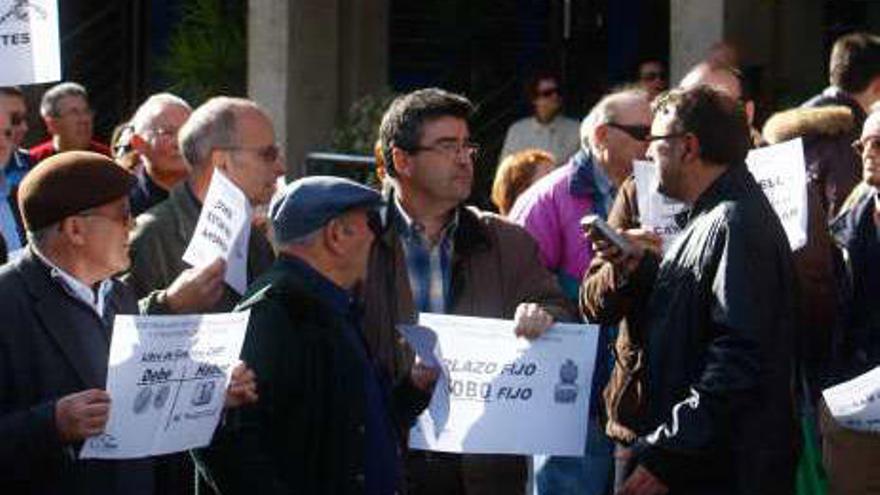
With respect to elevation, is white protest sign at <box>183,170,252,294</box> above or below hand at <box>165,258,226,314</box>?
above

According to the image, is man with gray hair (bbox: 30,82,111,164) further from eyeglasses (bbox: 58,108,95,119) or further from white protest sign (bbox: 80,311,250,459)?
white protest sign (bbox: 80,311,250,459)

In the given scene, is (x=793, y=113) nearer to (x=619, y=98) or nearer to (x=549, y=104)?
(x=619, y=98)

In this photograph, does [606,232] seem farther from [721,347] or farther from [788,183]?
[788,183]

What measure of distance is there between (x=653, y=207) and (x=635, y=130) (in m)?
1.16

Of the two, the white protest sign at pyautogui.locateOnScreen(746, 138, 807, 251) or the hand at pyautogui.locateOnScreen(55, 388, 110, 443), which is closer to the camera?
the hand at pyautogui.locateOnScreen(55, 388, 110, 443)

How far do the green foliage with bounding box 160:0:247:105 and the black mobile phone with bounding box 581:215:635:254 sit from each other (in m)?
10.7

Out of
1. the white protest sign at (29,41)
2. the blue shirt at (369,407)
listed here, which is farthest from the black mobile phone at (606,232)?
the white protest sign at (29,41)

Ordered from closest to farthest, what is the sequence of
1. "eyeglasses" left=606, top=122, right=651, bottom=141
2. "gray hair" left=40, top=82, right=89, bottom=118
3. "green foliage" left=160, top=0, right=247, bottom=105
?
"eyeglasses" left=606, top=122, right=651, bottom=141 → "gray hair" left=40, top=82, right=89, bottom=118 → "green foliage" left=160, top=0, right=247, bottom=105

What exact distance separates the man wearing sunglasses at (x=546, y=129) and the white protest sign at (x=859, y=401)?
7972 mm

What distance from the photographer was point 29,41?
23.8 feet

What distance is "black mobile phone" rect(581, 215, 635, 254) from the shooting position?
6422 millimetres

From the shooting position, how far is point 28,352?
5625 mm

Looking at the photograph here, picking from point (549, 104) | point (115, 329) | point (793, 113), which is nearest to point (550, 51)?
point (549, 104)

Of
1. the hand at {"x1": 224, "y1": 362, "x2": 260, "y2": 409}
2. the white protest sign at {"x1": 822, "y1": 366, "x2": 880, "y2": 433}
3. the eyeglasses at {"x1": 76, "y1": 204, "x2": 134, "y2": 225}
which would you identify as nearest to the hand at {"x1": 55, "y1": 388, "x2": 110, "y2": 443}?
the hand at {"x1": 224, "y1": 362, "x2": 260, "y2": 409}
